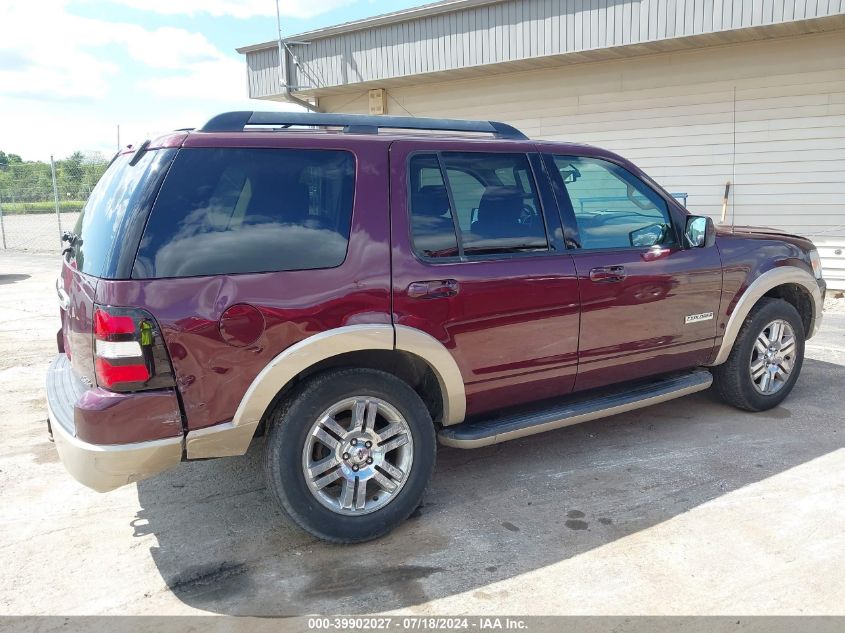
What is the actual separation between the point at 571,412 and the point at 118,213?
2.58 meters

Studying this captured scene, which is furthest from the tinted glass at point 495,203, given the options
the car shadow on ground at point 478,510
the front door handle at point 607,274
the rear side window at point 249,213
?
the car shadow on ground at point 478,510

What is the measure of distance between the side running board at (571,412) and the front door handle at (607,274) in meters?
0.74

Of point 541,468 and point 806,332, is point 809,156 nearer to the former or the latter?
point 806,332

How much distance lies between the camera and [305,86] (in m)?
12.5

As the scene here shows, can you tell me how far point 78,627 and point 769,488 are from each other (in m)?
3.48

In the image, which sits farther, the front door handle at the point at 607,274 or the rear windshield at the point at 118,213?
the front door handle at the point at 607,274

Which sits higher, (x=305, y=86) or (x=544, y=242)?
(x=305, y=86)

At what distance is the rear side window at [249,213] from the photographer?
2801 mm

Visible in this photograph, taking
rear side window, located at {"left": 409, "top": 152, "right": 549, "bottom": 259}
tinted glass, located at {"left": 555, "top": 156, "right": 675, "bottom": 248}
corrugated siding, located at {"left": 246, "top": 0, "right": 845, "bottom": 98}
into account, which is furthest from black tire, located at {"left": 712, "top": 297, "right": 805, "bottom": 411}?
corrugated siding, located at {"left": 246, "top": 0, "right": 845, "bottom": 98}

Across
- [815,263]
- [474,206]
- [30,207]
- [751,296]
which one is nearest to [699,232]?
[751,296]

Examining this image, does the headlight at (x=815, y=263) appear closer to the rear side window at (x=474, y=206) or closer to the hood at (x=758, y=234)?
the hood at (x=758, y=234)

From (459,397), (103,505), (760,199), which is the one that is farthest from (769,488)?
(760,199)

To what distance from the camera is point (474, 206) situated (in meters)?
3.59

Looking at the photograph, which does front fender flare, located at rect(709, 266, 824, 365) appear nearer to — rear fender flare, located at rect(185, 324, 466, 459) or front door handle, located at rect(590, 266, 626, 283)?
front door handle, located at rect(590, 266, 626, 283)
